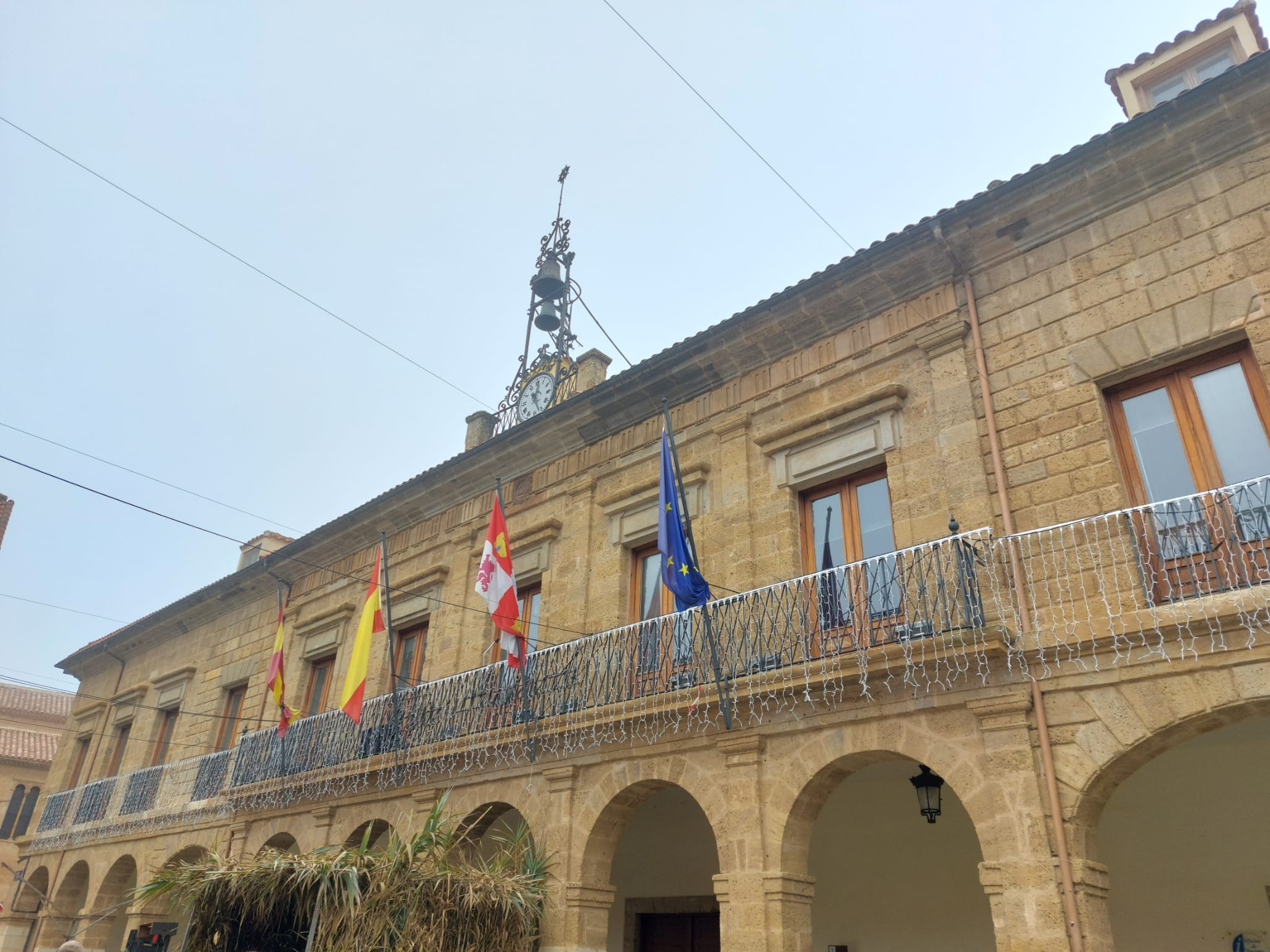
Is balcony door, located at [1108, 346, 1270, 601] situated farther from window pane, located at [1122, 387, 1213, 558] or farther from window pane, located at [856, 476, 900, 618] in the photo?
window pane, located at [856, 476, 900, 618]

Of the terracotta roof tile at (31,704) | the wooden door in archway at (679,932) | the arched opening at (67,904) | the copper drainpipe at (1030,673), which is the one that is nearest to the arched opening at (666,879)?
the wooden door in archway at (679,932)

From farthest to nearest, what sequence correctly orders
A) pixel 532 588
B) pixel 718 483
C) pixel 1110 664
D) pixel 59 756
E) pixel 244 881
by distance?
pixel 59 756 → pixel 532 588 → pixel 718 483 → pixel 244 881 → pixel 1110 664

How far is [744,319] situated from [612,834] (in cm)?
520

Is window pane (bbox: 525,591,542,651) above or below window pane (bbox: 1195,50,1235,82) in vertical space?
below

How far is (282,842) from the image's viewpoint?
12.6 m

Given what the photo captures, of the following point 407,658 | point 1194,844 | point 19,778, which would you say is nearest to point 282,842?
point 407,658

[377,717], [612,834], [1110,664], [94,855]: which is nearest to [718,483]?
[612,834]

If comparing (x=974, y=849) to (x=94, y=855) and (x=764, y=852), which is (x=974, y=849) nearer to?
(x=764, y=852)

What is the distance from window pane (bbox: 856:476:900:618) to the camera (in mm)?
7477

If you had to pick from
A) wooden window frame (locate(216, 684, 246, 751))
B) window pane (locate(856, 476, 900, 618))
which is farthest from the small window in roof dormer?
wooden window frame (locate(216, 684, 246, 751))

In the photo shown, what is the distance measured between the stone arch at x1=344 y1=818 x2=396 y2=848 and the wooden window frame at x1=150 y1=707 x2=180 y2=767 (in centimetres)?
703

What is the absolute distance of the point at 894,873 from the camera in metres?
8.75

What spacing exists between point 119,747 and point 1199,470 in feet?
62.1

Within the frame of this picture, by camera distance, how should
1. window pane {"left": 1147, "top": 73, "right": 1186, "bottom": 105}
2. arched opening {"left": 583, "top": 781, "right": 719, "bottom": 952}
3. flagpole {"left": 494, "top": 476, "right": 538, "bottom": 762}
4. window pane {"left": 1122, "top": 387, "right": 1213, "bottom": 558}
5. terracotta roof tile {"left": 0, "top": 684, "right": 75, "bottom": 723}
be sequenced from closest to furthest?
window pane {"left": 1122, "top": 387, "right": 1213, "bottom": 558} < window pane {"left": 1147, "top": 73, "right": 1186, "bottom": 105} < flagpole {"left": 494, "top": 476, "right": 538, "bottom": 762} < arched opening {"left": 583, "top": 781, "right": 719, "bottom": 952} < terracotta roof tile {"left": 0, "top": 684, "right": 75, "bottom": 723}
